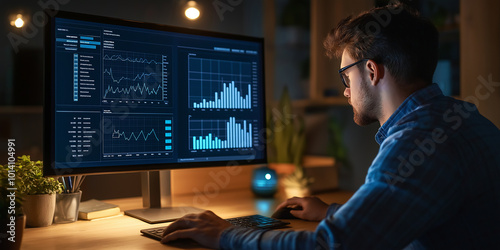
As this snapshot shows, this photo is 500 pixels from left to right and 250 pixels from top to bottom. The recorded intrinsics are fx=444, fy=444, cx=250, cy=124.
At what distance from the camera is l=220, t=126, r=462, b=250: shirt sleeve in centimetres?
76

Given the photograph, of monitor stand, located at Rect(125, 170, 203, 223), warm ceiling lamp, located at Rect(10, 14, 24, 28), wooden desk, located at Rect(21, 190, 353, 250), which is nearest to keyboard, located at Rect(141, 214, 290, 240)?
wooden desk, located at Rect(21, 190, 353, 250)

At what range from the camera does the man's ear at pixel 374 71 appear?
A: 111 centimetres

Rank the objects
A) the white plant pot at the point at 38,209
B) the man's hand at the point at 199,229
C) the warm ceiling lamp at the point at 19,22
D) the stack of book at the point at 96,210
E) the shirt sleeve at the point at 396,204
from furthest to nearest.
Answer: the warm ceiling lamp at the point at 19,22 < the stack of book at the point at 96,210 < the white plant pot at the point at 38,209 < the man's hand at the point at 199,229 < the shirt sleeve at the point at 396,204

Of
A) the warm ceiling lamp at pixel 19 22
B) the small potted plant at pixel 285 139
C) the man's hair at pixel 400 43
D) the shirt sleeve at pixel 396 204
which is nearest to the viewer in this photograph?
the shirt sleeve at pixel 396 204

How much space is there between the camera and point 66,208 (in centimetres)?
126

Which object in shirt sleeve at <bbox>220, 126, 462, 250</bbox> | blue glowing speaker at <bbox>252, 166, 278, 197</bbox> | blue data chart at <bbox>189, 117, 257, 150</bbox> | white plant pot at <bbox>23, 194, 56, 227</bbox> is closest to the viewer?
shirt sleeve at <bbox>220, 126, 462, 250</bbox>

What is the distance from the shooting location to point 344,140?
3.31m

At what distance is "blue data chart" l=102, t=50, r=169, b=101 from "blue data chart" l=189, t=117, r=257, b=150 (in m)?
0.15

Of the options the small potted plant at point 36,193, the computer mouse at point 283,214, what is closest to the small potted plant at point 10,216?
the small potted plant at point 36,193

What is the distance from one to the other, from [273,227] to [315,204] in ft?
0.56

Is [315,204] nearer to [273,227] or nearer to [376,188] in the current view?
[273,227]

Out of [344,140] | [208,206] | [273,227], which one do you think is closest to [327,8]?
[344,140]

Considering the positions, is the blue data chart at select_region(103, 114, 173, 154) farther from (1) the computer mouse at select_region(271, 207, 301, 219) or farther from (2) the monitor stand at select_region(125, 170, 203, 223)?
(1) the computer mouse at select_region(271, 207, 301, 219)

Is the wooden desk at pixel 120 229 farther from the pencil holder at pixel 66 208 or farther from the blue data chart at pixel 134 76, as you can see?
the blue data chart at pixel 134 76
